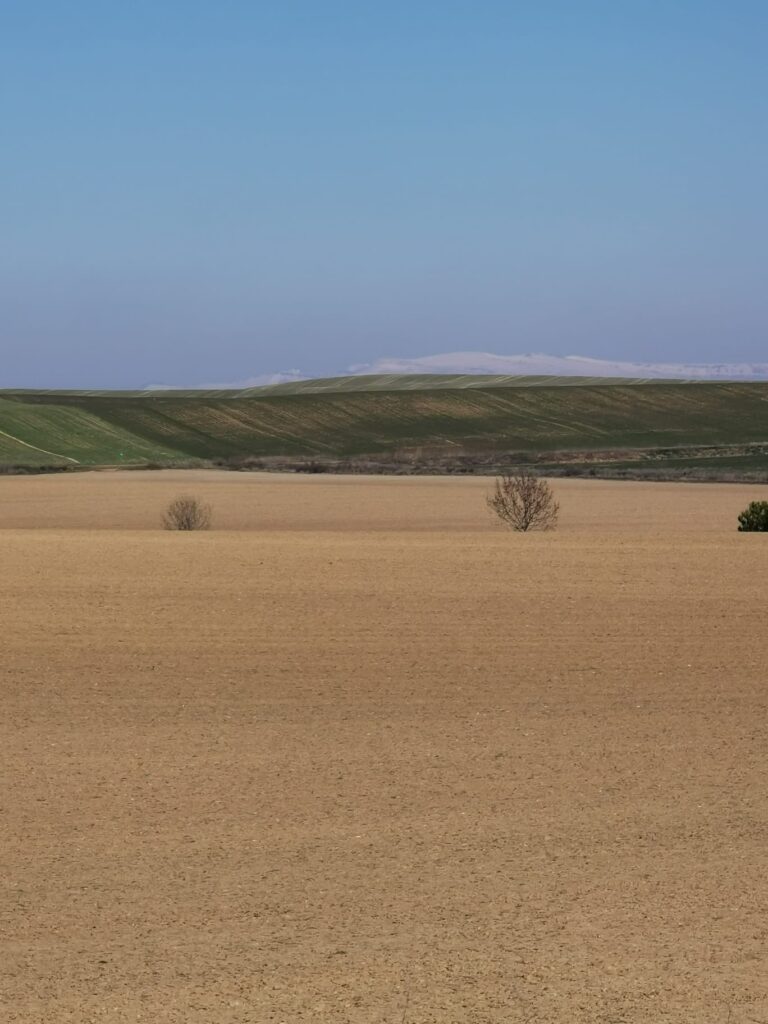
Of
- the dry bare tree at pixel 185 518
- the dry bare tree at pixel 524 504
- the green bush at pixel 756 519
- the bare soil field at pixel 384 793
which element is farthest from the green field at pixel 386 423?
the bare soil field at pixel 384 793

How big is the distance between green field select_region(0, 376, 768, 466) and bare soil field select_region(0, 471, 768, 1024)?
60.3 m

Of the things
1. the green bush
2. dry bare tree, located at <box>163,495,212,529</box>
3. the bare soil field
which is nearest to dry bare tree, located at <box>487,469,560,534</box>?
the green bush

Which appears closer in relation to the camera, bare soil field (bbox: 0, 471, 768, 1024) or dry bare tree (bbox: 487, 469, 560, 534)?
bare soil field (bbox: 0, 471, 768, 1024)

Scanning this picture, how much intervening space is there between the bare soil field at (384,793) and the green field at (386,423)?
60302 mm

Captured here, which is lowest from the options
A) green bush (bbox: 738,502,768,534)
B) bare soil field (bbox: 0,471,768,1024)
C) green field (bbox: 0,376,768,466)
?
bare soil field (bbox: 0,471,768,1024)

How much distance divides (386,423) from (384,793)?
308 ft

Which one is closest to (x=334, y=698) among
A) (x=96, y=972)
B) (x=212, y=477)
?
(x=96, y=972)

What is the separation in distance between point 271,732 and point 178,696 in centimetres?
176

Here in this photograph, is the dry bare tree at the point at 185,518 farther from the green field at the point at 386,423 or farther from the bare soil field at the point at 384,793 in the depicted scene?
the green field at the point at 386,423

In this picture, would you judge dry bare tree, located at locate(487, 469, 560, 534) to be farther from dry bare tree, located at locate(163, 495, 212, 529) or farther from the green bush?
dry bare tree, located at locate(163, 495, 212, 529)

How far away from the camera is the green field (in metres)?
87.6

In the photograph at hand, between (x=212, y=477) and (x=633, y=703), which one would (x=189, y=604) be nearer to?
(x=633, y=703)

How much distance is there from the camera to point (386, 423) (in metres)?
103

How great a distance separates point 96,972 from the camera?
664 cm
